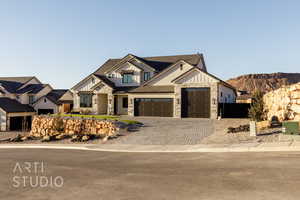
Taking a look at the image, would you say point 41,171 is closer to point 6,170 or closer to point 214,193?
point 6,170

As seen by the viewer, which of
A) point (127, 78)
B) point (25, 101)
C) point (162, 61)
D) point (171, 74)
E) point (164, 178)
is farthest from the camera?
point (25, 101)

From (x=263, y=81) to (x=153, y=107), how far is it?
461ft

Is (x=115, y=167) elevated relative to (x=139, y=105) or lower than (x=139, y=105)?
lower

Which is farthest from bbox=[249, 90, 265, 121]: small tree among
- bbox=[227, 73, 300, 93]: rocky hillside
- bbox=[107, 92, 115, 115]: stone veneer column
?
bbox=[227, 73, 300, 93]: rocky hillside

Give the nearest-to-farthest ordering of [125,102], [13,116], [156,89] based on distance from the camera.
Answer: [156,89]
[125,102]
[13,116]

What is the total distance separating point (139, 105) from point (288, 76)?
14984 cm

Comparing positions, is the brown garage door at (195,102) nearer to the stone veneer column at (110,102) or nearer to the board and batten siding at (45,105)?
the stone veneer column at (110,102)

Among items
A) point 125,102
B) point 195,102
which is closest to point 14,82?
point 125,102

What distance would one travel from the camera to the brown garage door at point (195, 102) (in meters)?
28.5

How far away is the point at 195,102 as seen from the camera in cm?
2903

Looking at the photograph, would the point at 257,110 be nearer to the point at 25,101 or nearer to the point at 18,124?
the point at 18,124

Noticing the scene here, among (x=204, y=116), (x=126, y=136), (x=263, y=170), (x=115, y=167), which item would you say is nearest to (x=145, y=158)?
(x=115, y=167)

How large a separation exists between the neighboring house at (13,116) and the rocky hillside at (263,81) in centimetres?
12852

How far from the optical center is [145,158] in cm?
1213
